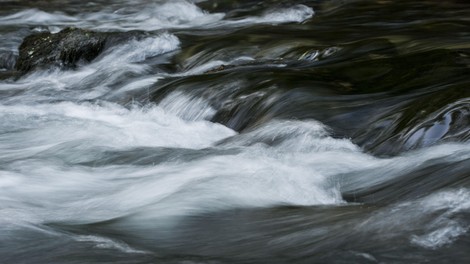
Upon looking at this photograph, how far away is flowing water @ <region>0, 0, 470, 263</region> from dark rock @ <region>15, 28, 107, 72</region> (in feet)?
0.60

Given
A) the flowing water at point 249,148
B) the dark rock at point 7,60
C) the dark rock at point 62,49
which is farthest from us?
the dark rock at point 7,60

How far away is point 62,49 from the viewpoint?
388 inches

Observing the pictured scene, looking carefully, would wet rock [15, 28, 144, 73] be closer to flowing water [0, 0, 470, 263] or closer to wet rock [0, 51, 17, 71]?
flowing water [0, 0, 470, 263]

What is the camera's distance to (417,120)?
5.55 m

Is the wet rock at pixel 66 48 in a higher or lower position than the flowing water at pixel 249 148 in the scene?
higher

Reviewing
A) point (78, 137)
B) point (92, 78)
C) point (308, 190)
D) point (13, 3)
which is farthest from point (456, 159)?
point (13, 3)

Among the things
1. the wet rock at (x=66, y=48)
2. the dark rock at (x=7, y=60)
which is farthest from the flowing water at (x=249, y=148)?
the wet rock at (x=66, y=48)

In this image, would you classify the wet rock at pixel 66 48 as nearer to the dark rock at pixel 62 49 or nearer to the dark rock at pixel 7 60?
the dark rock at pixel 62 49

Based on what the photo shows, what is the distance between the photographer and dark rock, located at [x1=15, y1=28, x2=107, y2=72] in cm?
979

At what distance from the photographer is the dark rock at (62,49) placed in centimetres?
979

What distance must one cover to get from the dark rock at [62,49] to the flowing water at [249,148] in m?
0.18

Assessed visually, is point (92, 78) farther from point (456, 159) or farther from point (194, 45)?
point (456, 159)

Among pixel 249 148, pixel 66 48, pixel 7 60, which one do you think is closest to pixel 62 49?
pixel 66 48

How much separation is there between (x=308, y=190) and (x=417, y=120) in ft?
3.99
